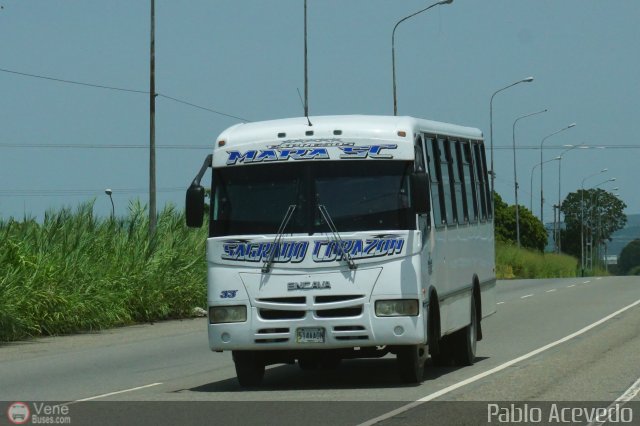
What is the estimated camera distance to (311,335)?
593 inches

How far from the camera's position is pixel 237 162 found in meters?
15.8

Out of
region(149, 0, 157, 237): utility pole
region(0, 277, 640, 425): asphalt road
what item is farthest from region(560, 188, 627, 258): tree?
region(0, 277, 640, 425): asphalt road

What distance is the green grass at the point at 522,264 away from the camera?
8150cm

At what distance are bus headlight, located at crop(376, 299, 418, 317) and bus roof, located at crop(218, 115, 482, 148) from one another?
72.3 inches

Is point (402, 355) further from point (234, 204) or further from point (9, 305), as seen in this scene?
point (9, 305)

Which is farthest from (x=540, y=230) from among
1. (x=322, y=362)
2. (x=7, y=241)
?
(x=322, y=362)

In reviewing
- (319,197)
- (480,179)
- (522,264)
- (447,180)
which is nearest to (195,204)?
(319,197)

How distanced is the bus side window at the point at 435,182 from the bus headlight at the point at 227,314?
2588 mm

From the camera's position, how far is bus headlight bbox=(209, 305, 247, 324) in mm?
15305

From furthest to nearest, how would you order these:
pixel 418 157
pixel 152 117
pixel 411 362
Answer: pixel 152 117 < pixel 418 157 < pixel 411 362

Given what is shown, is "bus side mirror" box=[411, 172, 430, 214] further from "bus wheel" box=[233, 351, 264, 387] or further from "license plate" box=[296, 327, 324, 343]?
"bus wheel" box=[233, 351, 264, 387]

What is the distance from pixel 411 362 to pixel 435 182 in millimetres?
2404
